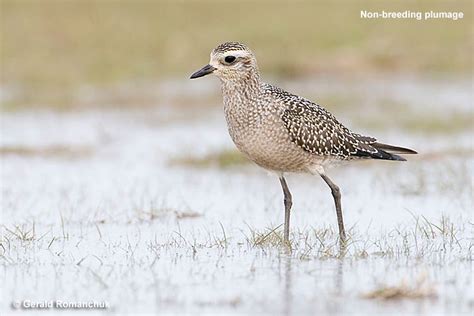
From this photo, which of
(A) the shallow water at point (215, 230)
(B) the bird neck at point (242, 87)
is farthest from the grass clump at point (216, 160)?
(B) the bird neck at point (242, 87)

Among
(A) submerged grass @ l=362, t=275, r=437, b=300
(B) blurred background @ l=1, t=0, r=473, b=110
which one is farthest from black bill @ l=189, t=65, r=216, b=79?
(B) blurred background @ l=1, t=0, r=473, b=110

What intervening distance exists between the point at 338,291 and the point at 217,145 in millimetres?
8223


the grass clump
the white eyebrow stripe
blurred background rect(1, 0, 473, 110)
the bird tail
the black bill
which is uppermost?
blurred background rect(1, 0, 473, 110)

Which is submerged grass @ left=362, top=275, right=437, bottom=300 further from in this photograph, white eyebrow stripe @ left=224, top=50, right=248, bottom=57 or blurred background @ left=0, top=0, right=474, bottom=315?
white eyebrow stripe @ left=224, top=50, right=248, bottom=57

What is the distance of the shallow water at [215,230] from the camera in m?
7.36

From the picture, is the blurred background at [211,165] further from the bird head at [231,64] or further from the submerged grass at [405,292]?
the bird head at [231,64]

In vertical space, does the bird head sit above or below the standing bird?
above

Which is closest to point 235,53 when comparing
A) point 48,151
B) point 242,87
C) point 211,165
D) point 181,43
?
point 242,87

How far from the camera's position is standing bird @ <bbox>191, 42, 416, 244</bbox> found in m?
9.22

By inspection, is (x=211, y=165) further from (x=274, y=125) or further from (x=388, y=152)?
(x=274, y=125)

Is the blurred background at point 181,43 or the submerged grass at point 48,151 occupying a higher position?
the blurred background at point 181,43

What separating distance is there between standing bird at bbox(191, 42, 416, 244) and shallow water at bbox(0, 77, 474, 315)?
663 millimetres

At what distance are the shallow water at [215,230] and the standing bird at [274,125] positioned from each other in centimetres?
66

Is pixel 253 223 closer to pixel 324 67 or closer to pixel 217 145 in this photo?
pixel 217 145
